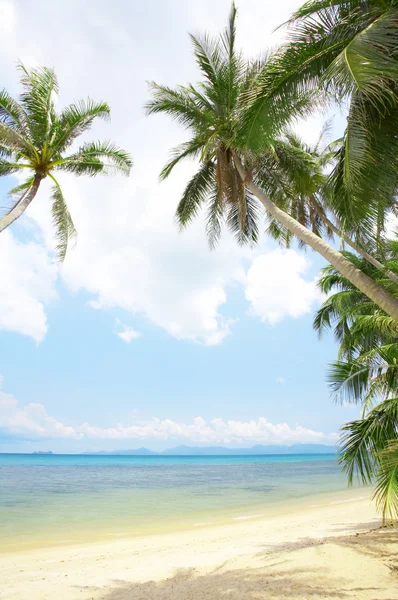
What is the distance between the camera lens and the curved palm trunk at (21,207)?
885cm

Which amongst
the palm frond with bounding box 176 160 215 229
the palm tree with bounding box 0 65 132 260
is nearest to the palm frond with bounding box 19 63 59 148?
the palm tree with bounding box 0 65 132 260

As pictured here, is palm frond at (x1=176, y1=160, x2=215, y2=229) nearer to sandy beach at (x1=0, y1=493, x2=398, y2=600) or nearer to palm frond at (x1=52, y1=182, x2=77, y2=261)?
palm frond at (x1=52, y1=182, x2=77, y2=261)

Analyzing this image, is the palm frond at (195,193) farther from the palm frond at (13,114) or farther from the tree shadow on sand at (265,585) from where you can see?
the tree shadow on sand at (265,585)

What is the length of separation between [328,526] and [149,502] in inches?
393

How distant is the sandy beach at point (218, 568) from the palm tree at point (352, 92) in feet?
15.8

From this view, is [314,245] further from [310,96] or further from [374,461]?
[374,461]

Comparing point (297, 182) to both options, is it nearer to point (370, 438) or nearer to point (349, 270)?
point (349, 270)

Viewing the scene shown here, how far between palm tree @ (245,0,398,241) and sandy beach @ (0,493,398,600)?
15.8 feet

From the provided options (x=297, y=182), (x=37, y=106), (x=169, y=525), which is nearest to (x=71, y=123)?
(x=37, y=106)

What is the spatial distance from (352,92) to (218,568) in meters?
7.34

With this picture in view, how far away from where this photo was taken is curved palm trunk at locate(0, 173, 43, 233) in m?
8.85

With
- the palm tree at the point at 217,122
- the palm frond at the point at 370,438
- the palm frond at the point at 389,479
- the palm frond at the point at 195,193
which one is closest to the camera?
the palm frond at the point at 389,479

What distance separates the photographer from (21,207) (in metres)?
9.47

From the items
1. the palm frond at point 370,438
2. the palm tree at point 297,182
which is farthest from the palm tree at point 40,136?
the palm frond at point 370,438
